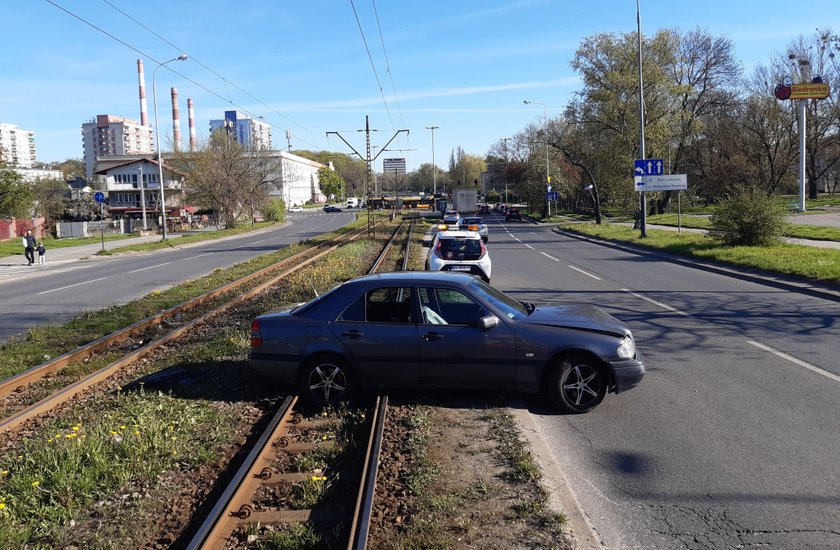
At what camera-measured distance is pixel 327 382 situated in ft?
23.3

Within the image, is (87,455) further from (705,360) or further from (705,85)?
(705,85)

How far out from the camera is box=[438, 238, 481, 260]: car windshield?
52.9 feet

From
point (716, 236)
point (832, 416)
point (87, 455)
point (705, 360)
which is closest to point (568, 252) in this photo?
point (716, 236)

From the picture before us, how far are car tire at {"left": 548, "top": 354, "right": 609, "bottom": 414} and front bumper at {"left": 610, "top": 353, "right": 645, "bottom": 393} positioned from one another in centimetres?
11

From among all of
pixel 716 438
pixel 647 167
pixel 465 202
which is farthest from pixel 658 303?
pixel 465 202

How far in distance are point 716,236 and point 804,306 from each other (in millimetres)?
12070

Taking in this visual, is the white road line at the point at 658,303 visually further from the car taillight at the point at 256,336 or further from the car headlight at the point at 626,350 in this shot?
the car taillight at the point at 256,336

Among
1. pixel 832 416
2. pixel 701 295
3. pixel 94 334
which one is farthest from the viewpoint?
pixel 701 295

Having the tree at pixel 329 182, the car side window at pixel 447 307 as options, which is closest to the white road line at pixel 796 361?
the car side window at pixel 447 307

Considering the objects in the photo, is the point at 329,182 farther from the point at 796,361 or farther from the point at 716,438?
the point at 716,438

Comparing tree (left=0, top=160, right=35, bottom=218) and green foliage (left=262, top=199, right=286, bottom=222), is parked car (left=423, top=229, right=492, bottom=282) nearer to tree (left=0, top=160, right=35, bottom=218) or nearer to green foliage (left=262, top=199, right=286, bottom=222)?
tree (left=0, top=160, right=35, bottom=218)

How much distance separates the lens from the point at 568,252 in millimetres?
29484

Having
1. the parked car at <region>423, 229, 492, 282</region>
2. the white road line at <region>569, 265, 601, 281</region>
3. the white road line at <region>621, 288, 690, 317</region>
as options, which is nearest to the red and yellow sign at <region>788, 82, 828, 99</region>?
the white road line at <region>569, 265, 601, 281</region>

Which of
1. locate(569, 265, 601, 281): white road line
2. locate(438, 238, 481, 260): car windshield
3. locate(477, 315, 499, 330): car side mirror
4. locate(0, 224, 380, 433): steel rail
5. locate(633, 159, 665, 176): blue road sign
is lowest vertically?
locate(569, 265, 601, 281): white road line
